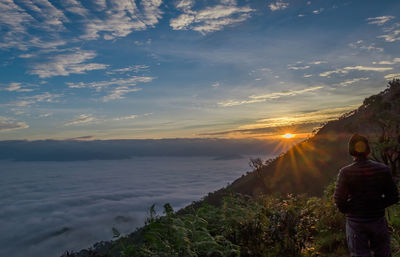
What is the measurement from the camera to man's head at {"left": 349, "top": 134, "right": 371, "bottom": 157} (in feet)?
13.2

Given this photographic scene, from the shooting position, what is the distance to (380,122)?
1190cm

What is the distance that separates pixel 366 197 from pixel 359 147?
27.7 inches

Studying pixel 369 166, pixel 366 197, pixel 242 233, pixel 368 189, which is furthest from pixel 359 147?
pixel 242 233

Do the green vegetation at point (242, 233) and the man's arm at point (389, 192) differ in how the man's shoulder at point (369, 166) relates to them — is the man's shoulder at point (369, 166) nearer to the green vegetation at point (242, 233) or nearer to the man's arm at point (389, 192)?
the man's arm at point (389, 192)

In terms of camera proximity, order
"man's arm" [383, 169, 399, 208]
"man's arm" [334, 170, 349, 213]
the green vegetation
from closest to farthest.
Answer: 1. "man's arm" [383, 169, 399, 208]
2. "man's arm" [334, 170, 349, 213]
3. the green vegetation

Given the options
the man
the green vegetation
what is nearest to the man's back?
the man

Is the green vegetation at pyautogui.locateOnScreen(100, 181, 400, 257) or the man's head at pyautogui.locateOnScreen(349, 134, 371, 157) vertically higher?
the man's head at pyautogui.locateOnScreen(349, 134, 371, 157)

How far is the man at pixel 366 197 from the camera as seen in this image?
3.97 meters

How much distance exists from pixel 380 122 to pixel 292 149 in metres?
38.2

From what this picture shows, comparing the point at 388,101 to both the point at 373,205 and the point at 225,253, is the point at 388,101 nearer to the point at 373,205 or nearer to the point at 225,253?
the point at 373,205

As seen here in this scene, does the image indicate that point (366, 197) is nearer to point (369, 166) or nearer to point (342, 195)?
point (342, 195)

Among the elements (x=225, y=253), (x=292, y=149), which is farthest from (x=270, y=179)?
(x=225, y=253)

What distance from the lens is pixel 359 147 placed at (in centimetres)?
404

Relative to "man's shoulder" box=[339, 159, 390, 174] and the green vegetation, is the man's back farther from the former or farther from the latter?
the green vegetation
